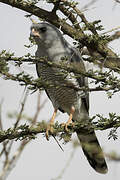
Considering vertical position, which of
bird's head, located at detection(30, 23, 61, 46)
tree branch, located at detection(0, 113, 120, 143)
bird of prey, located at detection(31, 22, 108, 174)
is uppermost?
bird's head, located at detection(30, 23, 61, 46)

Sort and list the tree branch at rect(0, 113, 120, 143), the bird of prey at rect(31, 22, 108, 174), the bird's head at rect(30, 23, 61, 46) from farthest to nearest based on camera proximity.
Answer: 1. the bird's head at rect(30, 23, 61, 46)
2. the bird of prey at rect(31, 22, 108, 174)
3. the tree branch at rect(0, 113, 120, 143)

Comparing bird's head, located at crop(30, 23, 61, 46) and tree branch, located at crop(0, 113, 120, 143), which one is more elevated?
bird's head, located at crop(30, 23, 61, 46)

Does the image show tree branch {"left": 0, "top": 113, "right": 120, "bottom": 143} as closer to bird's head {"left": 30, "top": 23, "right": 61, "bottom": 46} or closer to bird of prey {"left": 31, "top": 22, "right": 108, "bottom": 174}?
bird of prey {"left": 31, "top": 22, "right": 108, "bottom": 174}

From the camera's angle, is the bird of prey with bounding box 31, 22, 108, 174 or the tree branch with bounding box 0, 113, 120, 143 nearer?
the tree branch with bounding box 0, 113, 120, 143

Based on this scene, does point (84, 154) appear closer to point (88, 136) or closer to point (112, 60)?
point (88, 136)

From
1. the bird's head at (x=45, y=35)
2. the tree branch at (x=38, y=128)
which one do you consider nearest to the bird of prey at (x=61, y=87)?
the bird's head at (x=45, y=35)

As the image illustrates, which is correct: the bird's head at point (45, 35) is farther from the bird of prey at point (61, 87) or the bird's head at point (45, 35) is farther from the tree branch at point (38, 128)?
the tree branch at point (38, 128)

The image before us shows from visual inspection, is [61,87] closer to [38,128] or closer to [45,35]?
[45,35]

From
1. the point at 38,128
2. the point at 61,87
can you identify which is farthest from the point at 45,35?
the point at 38,128

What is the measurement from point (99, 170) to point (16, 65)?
2.82 meters

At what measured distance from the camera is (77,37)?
10.3 ft

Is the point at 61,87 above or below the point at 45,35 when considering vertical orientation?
below

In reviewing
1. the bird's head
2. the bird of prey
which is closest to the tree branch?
the bird of prey

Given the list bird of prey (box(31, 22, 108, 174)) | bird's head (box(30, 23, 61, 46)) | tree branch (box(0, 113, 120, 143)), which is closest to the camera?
tree branch (box(0, 113, 120, 143))
